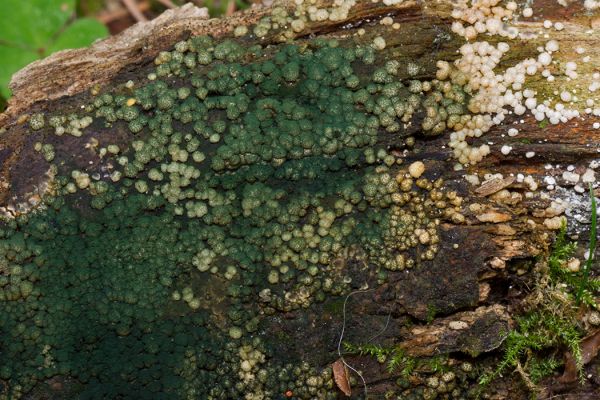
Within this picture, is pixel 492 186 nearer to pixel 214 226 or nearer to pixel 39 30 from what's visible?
pixel 214 226

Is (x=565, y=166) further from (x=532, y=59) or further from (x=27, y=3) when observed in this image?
(x=27, y=3)

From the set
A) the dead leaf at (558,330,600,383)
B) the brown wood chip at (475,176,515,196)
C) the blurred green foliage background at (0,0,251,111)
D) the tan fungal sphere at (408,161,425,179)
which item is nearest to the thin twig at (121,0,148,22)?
the blurred green foliage background at (0,0,251,111)

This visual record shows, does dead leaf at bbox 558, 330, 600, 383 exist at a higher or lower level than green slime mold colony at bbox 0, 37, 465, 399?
lower

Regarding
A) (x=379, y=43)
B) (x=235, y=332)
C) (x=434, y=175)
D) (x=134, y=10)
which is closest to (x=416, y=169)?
(x=434, y=175)

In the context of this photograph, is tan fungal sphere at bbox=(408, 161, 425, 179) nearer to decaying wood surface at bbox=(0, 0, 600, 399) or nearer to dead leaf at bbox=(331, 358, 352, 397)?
decaying wood surface at bbox=(0, 0, 600, 399)

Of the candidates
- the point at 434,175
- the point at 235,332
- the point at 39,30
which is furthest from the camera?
the point at 39,30

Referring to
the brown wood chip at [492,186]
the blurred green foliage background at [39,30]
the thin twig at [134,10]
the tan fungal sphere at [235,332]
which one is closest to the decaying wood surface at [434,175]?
the brown wood chip at [492,186]

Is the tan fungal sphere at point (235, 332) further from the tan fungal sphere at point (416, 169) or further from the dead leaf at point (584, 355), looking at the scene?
the dead leaf at point (584, 355)
